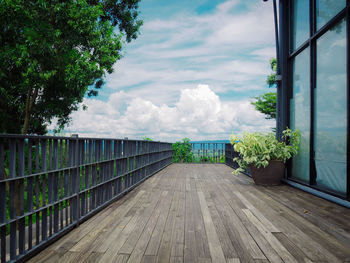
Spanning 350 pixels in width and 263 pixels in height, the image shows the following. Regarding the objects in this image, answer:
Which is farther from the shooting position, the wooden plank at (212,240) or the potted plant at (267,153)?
the potted plant at (267,153)

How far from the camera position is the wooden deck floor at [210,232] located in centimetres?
204

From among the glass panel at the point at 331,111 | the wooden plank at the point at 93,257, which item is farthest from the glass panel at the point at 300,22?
the wooden plank at the point at 93,257

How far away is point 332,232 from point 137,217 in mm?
2062

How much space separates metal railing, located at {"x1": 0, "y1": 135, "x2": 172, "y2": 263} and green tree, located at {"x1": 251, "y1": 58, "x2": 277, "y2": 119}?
1551 cm

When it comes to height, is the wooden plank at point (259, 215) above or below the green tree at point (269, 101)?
below

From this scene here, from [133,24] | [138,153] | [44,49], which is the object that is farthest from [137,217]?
[133,24]

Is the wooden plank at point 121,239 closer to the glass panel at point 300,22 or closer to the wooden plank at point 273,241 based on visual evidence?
the wooden plank at point 273,241

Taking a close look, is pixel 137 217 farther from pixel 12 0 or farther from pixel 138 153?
pixel 12 0

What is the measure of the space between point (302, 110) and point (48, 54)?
280 inches

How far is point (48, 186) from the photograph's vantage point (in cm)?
228

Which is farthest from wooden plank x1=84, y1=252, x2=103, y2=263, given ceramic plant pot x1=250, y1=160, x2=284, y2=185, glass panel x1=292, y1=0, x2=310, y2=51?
glass panel x1=292, y1=0, x2=310, y2=51

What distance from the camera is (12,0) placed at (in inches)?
275

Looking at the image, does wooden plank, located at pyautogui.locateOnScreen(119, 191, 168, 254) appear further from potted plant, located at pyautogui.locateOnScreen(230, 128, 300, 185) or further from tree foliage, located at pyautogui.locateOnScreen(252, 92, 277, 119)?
tree foliage, located at pyautogui.locateOnScreen(252, 92, 277, 119)

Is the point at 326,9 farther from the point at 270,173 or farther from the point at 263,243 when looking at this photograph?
the point at 263,243
